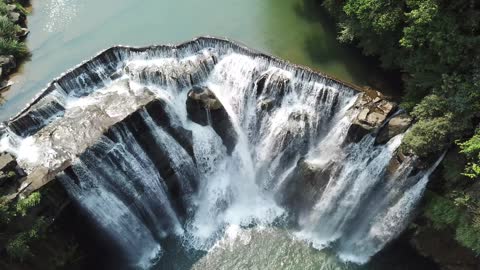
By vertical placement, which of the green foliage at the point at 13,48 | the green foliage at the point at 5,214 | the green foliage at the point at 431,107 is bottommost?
→ the green foliage at the point at 5,214

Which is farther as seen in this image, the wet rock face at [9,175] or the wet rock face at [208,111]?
the wet rock face at [208,111]

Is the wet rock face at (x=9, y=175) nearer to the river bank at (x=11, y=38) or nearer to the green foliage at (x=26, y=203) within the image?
the green foliage at (x=26, y=203)

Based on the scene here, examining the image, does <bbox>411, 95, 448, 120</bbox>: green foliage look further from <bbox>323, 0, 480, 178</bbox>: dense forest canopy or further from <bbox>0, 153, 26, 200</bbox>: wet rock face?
<bbox>0, 153, 26, 200</bbox>: wet rock face

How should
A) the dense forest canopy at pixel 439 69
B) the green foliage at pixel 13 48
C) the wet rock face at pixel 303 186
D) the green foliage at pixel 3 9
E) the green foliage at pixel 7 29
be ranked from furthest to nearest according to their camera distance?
the green foliage at pixel 3 9 < the green foliage at pixel 7 29 < the green foliage at pixel 13 48 < the wet rock face at pixel 303 186 < the dense forest canopy at pixel 439 69

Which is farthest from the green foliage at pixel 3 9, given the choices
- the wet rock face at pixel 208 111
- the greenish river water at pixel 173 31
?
the wet rock face at pixel 208 111

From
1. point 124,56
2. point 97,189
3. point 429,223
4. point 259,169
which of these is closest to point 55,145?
point 97,189

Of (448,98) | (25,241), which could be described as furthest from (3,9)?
(448,98)

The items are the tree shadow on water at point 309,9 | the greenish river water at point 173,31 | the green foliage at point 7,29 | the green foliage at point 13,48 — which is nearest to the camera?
the greenish river water at point 173,31
